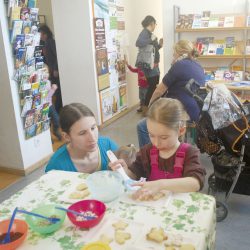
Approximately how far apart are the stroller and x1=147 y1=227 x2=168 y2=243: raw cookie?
1.40m

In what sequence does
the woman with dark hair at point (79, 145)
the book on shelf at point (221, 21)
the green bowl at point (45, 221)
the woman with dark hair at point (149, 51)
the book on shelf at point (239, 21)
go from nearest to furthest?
the green bowl at point (45, 221) → the woman with dark hair at point (79, 145) → the book on shelf at point (239, 21) → the book on shelf at point (221, 21) → the woman with dark hair at point (149, 51)

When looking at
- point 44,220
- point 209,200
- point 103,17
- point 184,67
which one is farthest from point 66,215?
point 103,17

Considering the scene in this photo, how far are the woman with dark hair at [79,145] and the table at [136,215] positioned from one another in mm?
240

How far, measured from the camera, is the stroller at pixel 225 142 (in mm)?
2184

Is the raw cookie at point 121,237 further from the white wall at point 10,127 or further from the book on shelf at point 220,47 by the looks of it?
the book on shelf at point 220,47

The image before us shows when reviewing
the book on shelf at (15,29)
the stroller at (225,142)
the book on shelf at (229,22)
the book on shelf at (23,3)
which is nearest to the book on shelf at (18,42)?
the book on shelf at (15,29)

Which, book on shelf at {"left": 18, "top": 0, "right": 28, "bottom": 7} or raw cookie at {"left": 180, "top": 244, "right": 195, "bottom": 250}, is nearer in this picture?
raw cookie at {"left": 180, "top": 244, "right": 195, "bottom": 250}

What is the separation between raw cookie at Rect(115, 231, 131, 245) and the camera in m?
0.91

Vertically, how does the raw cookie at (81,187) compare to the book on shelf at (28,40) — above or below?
below

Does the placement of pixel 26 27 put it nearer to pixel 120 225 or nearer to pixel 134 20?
pixel 120 225

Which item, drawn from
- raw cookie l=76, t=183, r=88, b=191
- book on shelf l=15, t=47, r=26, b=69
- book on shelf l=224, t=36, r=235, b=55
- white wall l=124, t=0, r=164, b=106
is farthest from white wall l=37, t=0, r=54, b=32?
raw cookie l=76, t=183, r=88, b=191

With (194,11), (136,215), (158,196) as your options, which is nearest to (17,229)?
(136,215)

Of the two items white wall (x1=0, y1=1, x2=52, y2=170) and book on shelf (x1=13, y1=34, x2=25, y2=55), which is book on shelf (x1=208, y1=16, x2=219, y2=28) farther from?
white wall (x1=0, y1=1, x2=52, y2=170)

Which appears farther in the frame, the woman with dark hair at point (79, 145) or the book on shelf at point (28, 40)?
the book on shelf at point (28, 40)
